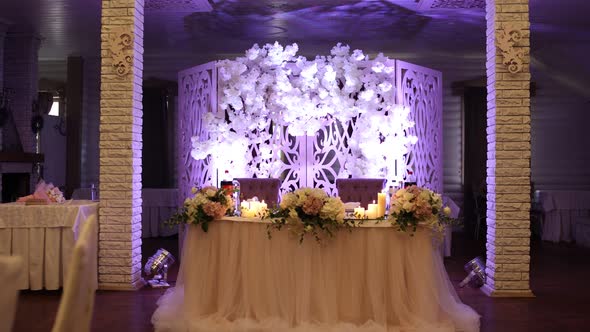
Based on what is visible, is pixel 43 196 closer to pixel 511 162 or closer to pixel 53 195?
pixel 53 195

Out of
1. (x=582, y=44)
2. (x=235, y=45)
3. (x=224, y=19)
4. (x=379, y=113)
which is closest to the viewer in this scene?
(x=379, y=113)

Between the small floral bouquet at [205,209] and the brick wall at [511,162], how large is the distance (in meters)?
2.86

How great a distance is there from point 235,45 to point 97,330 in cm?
707

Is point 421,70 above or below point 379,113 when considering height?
above

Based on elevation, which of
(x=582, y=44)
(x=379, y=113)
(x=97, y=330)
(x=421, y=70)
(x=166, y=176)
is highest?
(x=582, y=44)

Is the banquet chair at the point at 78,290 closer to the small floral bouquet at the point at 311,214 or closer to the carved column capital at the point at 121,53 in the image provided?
the small floral bouquet at the point at 311,214

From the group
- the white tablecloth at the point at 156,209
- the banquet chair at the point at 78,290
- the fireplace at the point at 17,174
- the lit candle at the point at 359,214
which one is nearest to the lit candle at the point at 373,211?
the lit candle at the point at 359,214

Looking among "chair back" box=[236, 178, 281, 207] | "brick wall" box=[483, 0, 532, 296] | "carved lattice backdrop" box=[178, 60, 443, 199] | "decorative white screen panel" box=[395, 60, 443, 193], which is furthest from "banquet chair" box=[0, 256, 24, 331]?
"decorative white screen panel" box=[395, 60, 443, 193]

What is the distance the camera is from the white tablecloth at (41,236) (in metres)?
5.65

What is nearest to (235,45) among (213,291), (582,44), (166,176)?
(166,176)

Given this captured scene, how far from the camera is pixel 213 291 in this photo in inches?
177

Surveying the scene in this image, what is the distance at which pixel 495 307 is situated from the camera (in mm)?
5207

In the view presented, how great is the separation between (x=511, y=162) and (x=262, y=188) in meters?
3.08

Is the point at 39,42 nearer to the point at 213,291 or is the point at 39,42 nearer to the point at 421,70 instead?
the point at 421,70
